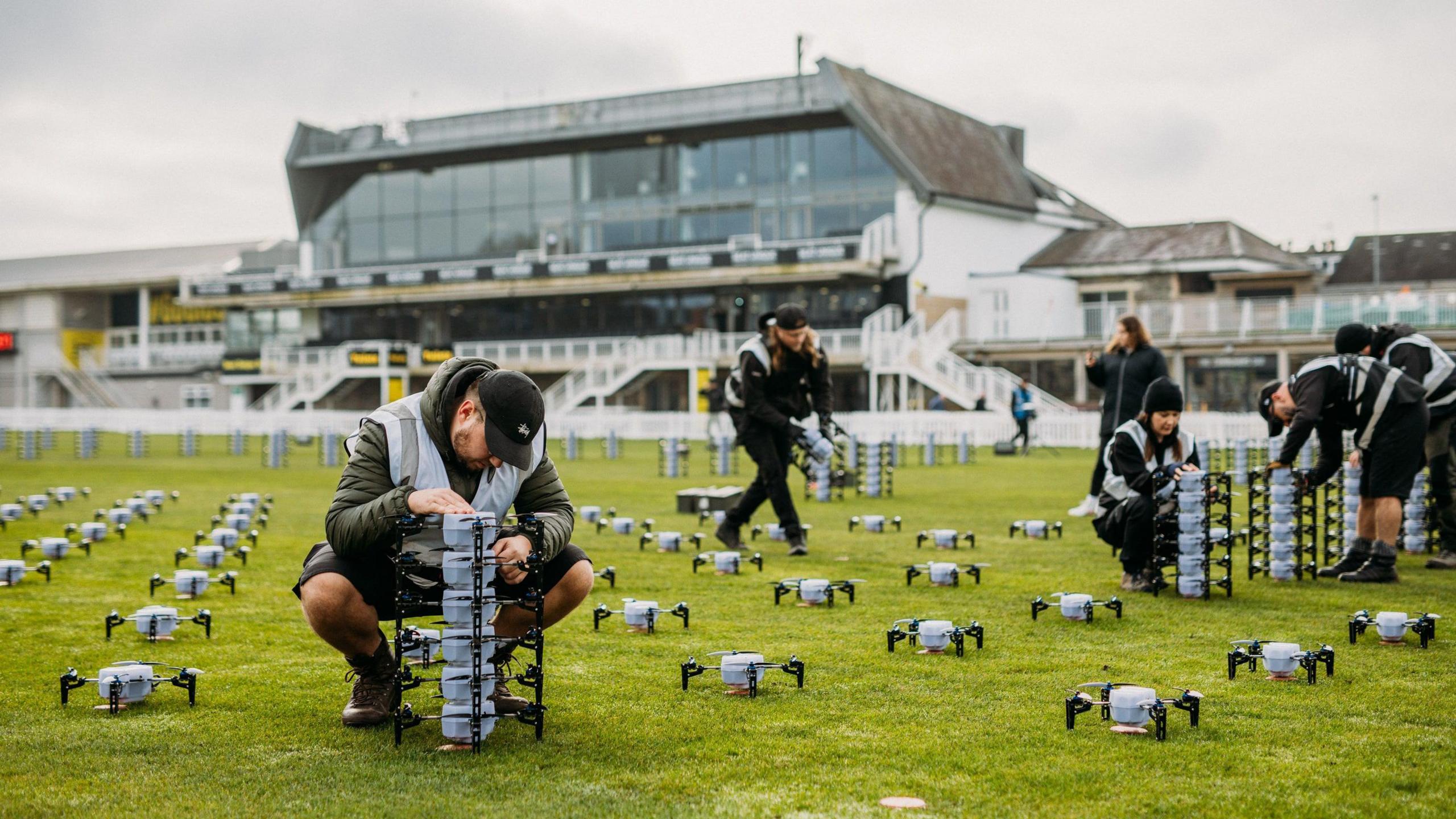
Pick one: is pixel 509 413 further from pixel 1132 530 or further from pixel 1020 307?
pixel 1020 307

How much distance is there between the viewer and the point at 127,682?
564 centimetres

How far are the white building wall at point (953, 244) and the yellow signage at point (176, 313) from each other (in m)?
40.0

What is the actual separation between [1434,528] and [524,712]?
28.2ft

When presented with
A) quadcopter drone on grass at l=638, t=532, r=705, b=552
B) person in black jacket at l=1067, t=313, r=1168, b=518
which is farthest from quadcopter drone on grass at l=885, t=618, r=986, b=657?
person in black jacket at l=1067, t=313, r=1168, b=518

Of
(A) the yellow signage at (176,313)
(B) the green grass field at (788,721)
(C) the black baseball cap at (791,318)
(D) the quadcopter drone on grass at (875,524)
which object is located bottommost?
(B) the green grass field at (788,721)

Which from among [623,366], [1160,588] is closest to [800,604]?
[1160,588]

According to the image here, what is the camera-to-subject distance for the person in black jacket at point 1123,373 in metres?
12.9

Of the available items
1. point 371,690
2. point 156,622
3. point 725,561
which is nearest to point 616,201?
point 725,561

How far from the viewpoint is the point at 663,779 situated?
15.1 ft

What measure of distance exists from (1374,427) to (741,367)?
4583mm

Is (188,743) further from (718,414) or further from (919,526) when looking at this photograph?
(718,414)

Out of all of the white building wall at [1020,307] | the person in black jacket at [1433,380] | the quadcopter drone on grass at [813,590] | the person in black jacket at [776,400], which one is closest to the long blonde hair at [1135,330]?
the person in black jacket at [1433,380]

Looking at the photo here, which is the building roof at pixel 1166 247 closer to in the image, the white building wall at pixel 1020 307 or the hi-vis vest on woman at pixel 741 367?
the white building wall at pixel 1020 307

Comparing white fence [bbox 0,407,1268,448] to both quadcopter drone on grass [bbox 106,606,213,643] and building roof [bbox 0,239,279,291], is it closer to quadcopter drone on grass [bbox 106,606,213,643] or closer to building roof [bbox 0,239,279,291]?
quadcopter drone on grass [bbox 106,606,213,643]
